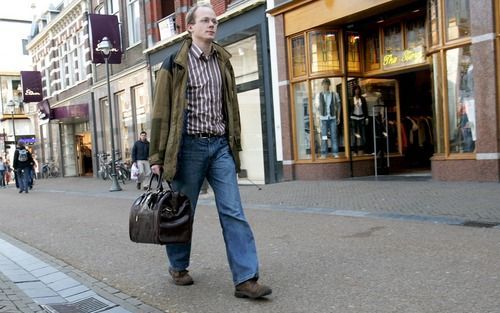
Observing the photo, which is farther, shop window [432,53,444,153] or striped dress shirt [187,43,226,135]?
shop window [432,53,444,153]

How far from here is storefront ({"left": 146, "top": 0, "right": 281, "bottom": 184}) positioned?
1362 cm

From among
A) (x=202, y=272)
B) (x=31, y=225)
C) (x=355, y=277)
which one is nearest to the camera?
(x=355, y=277)

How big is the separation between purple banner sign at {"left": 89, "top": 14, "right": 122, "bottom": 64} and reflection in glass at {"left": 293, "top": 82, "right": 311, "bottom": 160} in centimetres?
1012

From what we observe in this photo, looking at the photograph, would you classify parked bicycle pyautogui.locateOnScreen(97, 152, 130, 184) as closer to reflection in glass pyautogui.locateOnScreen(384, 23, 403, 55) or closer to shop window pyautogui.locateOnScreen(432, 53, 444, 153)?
reflection in glass pyautogui.locateOnScreen(384, 23, 403, 55)

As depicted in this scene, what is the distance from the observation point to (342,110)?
12516mm

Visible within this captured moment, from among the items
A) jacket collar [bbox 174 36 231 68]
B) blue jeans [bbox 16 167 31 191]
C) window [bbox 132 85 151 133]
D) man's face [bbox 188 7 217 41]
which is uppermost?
window [bbox 132 85 151 133]

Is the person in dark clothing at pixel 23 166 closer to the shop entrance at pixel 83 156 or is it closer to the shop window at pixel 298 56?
the shop window at pixel 298 56

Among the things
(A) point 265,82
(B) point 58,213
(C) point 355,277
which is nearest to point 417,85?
(A) point 265,82

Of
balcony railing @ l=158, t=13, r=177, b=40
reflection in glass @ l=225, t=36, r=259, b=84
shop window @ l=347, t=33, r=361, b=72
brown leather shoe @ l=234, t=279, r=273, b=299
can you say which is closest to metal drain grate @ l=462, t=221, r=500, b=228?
brown leather shoe @ l=234, t=279, r=273, b=299

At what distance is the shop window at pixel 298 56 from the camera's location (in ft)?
42.0

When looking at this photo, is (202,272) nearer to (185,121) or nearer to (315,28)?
(185,121)

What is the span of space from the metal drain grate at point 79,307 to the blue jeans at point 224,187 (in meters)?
1.04

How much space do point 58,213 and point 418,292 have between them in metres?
8.08

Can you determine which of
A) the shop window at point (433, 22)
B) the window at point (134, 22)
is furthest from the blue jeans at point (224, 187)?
the window at point (134, 22)
